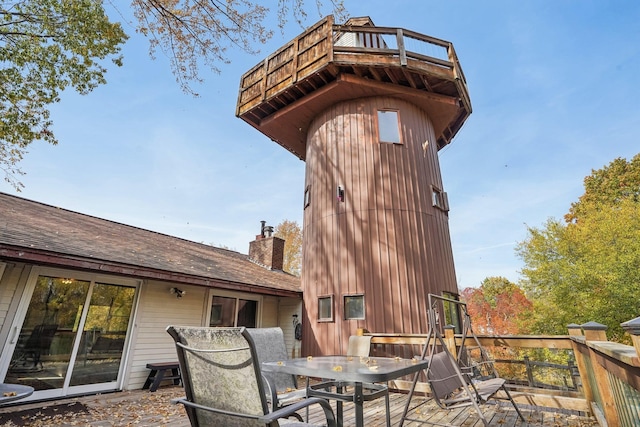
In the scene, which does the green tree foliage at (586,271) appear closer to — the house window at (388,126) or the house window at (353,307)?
the house window at (388,126)

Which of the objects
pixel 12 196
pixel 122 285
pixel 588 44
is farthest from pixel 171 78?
pixel 588 44

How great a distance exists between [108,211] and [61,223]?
16.0 metres

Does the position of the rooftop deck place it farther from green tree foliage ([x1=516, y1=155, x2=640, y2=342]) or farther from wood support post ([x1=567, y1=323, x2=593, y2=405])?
→ green tree foliage ([x1=516, y1=155, x2=640, y2=342])

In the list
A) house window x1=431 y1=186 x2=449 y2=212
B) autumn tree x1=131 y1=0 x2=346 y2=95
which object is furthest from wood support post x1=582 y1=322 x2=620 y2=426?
house window x1=431 y1=186 x2=449 y2=212

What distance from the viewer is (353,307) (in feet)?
22.5

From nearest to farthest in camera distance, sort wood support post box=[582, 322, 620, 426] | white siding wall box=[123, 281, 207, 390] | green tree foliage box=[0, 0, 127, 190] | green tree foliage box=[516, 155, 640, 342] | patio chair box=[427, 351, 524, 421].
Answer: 1. wood support post box=[582, 322, 620, 426]
2. patio chair box=[427, 351, 524, 421]
3. green tree foliage box=[0, 0, 127, 190]
4. white siding wall box=[123, 281, 207, 390]
5. green tree foliage box=[516, 155, 640, 342]

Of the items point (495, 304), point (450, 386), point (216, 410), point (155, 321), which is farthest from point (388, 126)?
point (495, 304)

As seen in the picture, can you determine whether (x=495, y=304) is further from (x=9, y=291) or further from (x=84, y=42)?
(x=84, y=42)

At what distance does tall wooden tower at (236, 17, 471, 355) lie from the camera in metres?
6.83

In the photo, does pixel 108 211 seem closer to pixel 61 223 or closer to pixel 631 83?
pixel 61 223

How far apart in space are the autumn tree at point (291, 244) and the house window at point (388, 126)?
631 inches

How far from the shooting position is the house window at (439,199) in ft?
25.8

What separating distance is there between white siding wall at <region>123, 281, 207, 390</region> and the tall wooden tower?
9.54ft

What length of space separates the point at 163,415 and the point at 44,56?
6658mm
